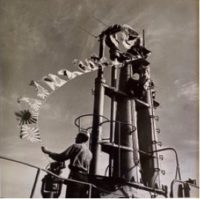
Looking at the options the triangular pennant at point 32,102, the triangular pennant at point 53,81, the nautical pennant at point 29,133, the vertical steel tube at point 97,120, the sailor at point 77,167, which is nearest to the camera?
the sailor at point 77,167

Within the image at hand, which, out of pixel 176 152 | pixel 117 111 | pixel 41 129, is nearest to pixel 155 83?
pixel 117 111

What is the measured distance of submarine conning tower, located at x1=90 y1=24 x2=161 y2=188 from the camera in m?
5.00

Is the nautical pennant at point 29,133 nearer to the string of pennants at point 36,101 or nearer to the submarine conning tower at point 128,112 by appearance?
the string of pennants at point 36,101

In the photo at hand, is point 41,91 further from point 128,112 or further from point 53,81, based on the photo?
point 128,112

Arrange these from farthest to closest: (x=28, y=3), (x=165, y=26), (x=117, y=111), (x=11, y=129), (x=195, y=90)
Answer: (x=117, y=111)
(x=165, y=26)
(x=195, y=90)
(x=28, y=3)
(x=11, y=129)

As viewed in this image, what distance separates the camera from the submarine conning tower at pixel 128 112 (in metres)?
5.00

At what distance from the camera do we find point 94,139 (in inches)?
188

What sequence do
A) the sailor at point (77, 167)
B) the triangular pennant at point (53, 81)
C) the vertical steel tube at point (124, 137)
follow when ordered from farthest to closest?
the vertical steel tube at point (124, 137)
the triangular pennant at point (53, 81)
the sailor at point (77, 167)

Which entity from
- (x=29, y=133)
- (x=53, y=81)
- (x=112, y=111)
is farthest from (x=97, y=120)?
(x=29, y=133)

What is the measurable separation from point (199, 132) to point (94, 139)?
137cm

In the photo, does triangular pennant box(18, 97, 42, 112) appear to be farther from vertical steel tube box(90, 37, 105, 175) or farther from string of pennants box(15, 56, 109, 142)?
vertical steel tube box(90, 37, 105, 175)

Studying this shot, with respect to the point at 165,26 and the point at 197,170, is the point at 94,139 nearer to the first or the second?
the point at 197,170

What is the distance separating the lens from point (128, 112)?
5594mm

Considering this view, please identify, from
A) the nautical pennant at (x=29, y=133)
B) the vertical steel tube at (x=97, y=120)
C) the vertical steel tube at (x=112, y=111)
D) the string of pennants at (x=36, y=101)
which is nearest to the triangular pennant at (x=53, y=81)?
the string of pennants at (x=36, y=101)
